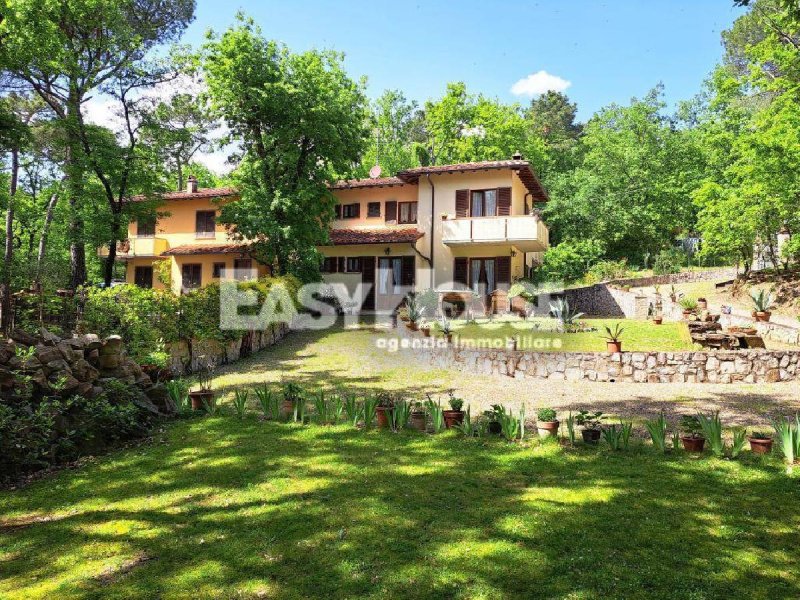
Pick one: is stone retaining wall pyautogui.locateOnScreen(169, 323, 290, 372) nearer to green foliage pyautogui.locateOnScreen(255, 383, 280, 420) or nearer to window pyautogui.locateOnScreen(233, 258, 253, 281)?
→ green foliage pyautogui.locateOnScreen(255, 383, 280, 420)

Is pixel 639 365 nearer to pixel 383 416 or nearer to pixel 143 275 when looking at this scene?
pixel 383 416

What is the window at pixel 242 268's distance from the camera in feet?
87.5

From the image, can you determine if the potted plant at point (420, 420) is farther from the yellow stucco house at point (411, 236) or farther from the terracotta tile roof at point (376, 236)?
the terracotta tile roof at point (376, 236)

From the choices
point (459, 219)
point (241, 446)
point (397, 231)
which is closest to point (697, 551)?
point (241, 446)

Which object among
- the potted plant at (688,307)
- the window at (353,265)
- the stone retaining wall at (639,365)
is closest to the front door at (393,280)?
the window at (353,265)

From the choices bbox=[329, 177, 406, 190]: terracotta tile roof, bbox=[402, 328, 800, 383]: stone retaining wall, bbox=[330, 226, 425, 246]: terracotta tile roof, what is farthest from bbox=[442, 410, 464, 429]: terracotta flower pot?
bbox=[329, 177, 406, 190]: terracotta tile roof

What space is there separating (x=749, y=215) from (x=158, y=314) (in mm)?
22599

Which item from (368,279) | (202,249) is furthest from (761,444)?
(202,249)

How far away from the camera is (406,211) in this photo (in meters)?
25.3

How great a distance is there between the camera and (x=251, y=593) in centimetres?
367

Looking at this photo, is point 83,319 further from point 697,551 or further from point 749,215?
point 749,215

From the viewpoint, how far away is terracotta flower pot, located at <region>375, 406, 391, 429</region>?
839 centimetres

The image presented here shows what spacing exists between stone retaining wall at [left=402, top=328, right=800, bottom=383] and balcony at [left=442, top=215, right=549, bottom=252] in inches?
369

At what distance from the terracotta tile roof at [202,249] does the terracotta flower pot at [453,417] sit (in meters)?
18.6
